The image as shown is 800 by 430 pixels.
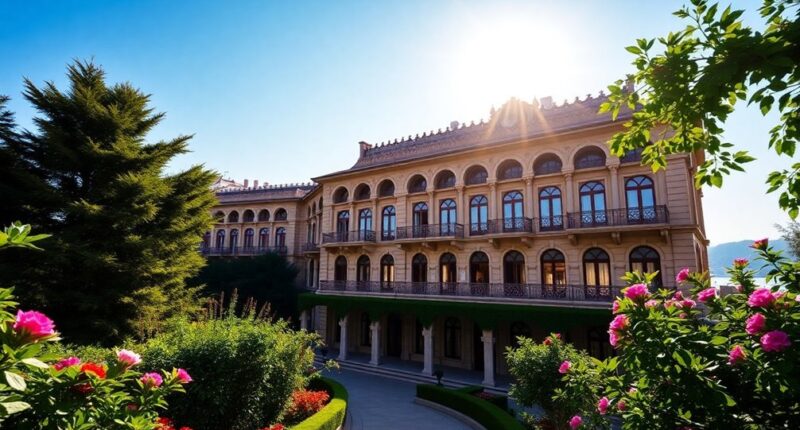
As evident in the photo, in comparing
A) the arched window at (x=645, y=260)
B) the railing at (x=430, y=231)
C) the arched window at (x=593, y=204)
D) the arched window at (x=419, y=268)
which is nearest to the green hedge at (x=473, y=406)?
the arched window at (x=419, y=268)

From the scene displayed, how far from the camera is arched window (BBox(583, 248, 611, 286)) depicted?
17.7 meters

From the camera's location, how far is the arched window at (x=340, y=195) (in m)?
28.2

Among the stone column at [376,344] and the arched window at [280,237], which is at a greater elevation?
the arched window at [280,237]

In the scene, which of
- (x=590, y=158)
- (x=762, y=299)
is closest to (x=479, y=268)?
(x=590, y=158)

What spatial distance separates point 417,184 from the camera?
24594 mm

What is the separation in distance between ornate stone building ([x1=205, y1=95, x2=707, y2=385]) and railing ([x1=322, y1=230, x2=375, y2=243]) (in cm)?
14

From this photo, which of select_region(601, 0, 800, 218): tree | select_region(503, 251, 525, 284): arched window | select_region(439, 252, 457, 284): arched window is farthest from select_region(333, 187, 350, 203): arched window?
select_region(601, 0, 800, 218): tree

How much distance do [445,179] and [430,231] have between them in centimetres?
355

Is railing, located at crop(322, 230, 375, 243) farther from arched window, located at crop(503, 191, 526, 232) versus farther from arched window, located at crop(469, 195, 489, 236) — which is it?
arched window, located at crop(503, 191, 526, 232)

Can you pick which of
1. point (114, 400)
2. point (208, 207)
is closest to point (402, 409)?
point (208, 207)

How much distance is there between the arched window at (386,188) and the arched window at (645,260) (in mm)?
14538

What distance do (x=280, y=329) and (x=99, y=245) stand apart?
8026mm

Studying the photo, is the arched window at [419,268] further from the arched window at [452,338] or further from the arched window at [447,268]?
the arched window at [452,338]

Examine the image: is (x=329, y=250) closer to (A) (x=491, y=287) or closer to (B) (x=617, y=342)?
(A) (x=491, y=287)
